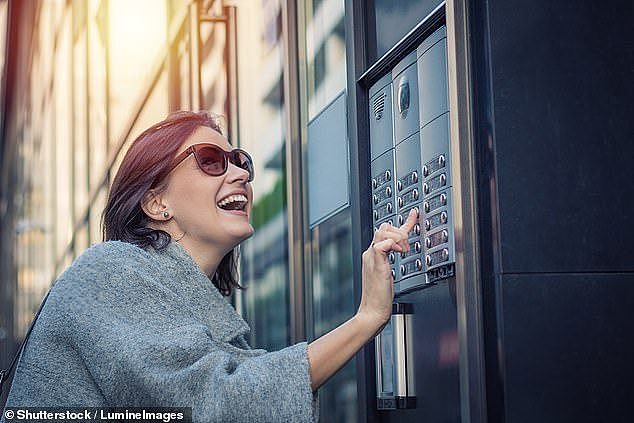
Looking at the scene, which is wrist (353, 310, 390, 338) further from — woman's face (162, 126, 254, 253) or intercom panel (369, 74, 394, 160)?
intercom panel (369, 74, 394, 160)

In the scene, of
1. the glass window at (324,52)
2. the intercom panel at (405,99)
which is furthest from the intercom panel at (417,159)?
the glass window at (324,52)

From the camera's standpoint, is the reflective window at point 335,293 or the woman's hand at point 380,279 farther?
the reflective window at point 335,293

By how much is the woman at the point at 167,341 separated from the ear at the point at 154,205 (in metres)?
0.04

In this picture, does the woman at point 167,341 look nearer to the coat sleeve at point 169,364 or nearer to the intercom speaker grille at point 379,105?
the coat sleeve at point 169,364

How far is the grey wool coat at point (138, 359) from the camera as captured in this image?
258 cm

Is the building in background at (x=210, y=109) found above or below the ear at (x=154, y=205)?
above

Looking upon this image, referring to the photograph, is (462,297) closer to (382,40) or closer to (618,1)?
(618,1)

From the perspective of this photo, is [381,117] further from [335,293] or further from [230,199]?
[335,293]

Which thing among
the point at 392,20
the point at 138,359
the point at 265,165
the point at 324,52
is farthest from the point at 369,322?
the point at 265,165

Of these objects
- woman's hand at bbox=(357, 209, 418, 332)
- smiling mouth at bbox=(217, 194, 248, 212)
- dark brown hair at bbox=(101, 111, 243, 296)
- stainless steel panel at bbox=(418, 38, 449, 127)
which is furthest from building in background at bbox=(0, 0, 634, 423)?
dark brown hair at bbox=(101, 111, 243, 296)

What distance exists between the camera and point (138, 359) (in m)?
2.59

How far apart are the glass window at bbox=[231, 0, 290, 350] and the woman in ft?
8.09

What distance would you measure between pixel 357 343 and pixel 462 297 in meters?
0.31

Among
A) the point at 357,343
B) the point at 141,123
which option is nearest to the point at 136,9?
the point at 141,123
